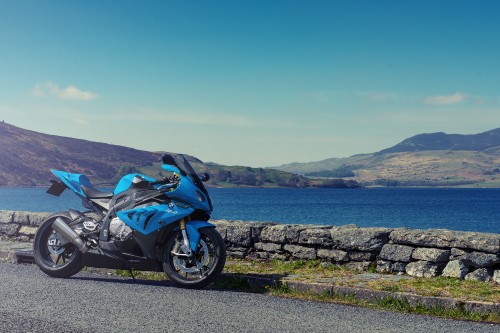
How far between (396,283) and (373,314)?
137 cm

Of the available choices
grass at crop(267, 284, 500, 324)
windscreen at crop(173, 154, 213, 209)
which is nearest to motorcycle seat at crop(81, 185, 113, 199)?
windscreen at crop(173, 154, 213, 209)

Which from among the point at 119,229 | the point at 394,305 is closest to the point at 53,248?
the point at 119,229

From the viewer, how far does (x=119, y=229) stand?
359 inches

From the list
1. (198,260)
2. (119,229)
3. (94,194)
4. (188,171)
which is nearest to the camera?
(198,260)

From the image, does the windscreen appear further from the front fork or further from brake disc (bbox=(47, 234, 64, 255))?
brake disc (bbox=(47, 234, 64, 255))

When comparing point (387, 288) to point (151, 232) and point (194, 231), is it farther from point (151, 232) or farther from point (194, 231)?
point (151, 232)

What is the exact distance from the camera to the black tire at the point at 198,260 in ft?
27.8

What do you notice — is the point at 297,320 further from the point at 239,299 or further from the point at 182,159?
the point at 182,159

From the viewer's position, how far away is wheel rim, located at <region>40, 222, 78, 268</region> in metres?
9.64

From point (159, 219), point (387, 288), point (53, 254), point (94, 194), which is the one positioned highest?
point (94, 194)

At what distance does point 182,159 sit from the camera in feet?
29.5

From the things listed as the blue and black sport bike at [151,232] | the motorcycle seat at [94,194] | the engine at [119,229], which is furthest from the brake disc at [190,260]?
the motorcycle seat at [94,194]

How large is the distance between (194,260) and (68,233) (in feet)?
6.95

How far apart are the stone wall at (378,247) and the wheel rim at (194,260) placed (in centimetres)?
204
